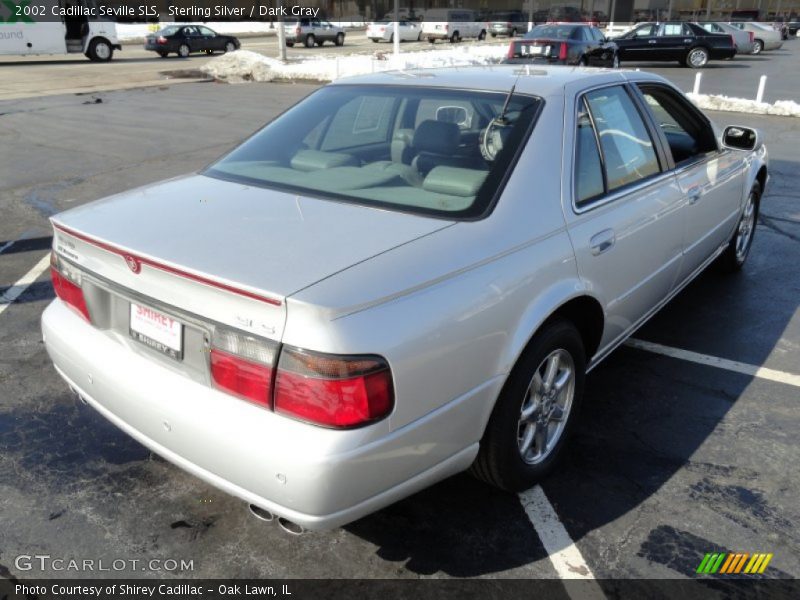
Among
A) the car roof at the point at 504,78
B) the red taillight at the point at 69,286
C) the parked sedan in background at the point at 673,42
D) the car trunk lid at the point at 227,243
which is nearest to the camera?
the car trunk lid at the point at 227,243

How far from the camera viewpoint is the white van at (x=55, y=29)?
2661cm

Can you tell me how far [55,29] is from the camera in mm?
27594

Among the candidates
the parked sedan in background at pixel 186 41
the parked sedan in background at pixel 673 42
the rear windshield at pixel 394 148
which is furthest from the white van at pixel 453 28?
the rear windshield at pixel 394 148

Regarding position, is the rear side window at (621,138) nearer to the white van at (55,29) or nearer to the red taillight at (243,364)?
the red taillight at (243,364)

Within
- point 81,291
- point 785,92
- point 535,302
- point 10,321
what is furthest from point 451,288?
point 785,92

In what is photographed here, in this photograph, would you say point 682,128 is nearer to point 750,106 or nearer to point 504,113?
point 504,113

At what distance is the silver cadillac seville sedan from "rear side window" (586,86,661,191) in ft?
0.05

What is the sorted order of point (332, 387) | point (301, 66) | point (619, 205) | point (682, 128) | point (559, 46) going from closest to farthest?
point (332, 387) < point (619, 205) < point (682, 128) < point (559, 46) < point (301, 66)

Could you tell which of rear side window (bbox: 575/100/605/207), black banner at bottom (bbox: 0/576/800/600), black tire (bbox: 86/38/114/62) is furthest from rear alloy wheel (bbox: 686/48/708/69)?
black banner at bottom (bbox: 0/576/800/600)

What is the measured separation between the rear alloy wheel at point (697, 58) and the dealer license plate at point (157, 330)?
91.5 ft

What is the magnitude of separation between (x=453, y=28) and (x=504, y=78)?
45507 millimetres

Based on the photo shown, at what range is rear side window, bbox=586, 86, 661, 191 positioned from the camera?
321 centimetres

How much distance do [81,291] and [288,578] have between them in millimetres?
1343

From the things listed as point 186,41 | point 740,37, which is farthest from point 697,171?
point 186,41
